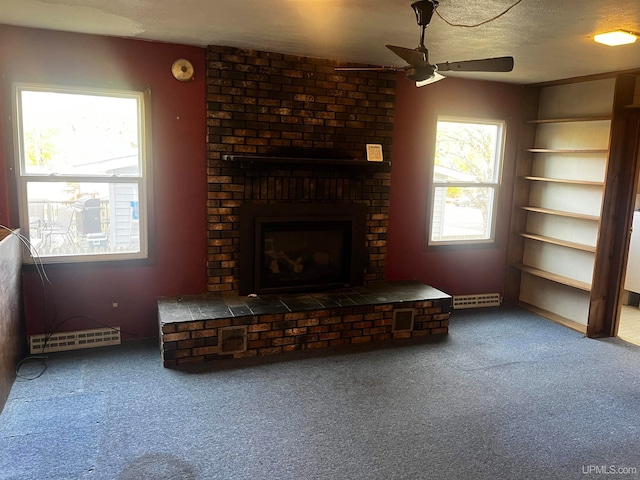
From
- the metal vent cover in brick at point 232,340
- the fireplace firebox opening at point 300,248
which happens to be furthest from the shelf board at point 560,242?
the metal vent cover in brick at point 232,340

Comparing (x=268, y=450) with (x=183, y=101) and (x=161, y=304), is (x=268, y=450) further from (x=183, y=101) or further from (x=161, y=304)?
(x=183, y=101)

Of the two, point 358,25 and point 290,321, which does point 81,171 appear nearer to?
point 290,321

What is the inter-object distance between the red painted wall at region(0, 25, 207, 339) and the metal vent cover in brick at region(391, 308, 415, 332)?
1675 millimetres

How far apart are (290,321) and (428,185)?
2043mm

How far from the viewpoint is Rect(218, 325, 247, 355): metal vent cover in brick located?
3.56m

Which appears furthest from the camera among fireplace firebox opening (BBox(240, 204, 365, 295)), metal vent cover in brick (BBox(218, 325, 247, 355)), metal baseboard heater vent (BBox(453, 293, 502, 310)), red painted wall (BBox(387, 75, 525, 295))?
metal baseboard heater vent (BBox(453, 293, 502, 310))

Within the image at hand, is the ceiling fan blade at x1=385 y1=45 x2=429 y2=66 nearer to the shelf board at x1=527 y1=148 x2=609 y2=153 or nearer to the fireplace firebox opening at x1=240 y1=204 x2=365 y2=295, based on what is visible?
the fireplace firebox opening at x1=240 y1=204 x2=365 y2=295

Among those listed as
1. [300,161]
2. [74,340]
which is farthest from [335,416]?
[74,340]

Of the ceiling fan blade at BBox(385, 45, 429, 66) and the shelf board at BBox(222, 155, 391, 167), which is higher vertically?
the ceiling fan blade at BBox(385, 45, 429, 66)

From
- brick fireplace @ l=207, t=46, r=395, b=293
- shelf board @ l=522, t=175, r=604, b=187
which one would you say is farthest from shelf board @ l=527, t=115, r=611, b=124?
brick fireplace @ l=207, t=46, r=395, b=293

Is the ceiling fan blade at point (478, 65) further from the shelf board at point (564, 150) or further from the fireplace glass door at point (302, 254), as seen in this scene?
the shelf board at point (564, 150)

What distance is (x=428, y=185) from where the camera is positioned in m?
4.76

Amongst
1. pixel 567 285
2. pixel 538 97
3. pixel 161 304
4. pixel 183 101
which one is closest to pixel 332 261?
pixel 161 304

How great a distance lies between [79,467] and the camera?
91.9 inches
